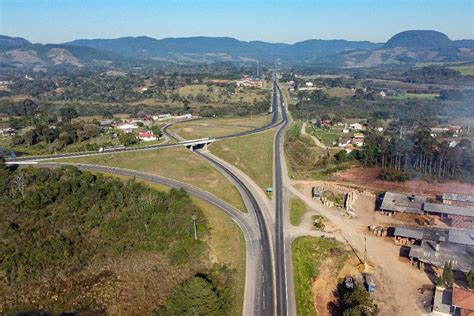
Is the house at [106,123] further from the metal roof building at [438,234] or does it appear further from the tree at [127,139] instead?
the metal roof building at [438,234]

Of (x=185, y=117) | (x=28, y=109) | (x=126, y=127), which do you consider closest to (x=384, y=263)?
(x=126, y=127)

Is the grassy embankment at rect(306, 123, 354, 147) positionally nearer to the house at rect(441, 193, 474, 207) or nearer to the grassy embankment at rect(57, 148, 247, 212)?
the grassy embankment at rect(57, 148, 247, 212)

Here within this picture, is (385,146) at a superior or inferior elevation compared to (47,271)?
superior

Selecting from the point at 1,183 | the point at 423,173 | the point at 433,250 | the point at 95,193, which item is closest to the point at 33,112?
the point at 1,183

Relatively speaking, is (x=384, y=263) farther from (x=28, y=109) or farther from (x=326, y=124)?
(x=28, y=109)

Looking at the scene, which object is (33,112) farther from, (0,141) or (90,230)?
(90,230)

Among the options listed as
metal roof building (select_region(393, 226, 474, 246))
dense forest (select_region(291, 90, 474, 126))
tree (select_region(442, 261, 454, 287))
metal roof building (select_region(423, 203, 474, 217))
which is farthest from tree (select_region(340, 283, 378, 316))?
dense forest (select_region(291, 90, 474, 126))
